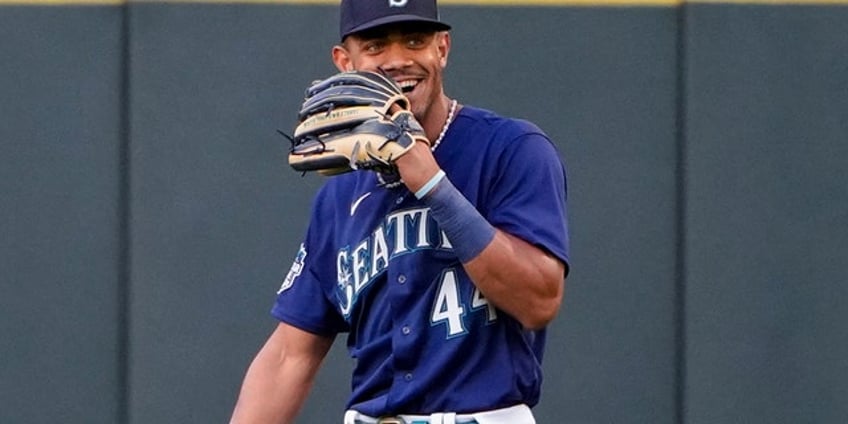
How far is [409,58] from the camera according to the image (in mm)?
3143

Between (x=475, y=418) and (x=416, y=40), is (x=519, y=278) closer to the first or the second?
(x=475, y=418)

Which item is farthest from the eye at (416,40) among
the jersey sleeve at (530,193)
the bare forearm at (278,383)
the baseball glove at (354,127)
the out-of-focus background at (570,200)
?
the out-of-focus background at (570,200)

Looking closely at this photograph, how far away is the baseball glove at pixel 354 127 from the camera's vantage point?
2.93 m

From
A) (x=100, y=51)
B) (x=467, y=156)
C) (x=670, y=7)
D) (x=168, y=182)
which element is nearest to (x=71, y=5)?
(x=100, y=51)

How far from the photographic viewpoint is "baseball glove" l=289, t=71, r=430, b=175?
9.61 feet

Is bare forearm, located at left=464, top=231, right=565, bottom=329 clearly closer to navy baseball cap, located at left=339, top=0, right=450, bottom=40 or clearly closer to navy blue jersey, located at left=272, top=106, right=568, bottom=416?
navy blue jersey, located at left=272, top=106, right=568, bottom=416

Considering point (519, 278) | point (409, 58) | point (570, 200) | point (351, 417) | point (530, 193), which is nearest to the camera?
point (519, 278)

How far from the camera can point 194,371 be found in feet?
16.0

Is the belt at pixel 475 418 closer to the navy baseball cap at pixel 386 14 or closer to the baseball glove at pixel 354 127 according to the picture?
the baseball glove at pixel 354 127

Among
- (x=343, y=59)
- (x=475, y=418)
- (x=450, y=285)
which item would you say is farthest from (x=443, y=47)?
(x=475, y=418)

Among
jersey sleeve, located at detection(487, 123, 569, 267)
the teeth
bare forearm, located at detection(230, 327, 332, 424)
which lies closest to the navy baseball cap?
the teeth

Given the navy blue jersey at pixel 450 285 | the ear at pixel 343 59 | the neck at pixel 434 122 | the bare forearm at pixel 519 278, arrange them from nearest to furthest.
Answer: the bare forearm at pixel 519 278
the navy blue jersey at pixel 450 285
the neck at pixel 434 122
the ear at pixel 343 59

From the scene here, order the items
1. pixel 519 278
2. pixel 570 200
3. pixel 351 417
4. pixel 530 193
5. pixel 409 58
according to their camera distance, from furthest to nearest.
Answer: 1. pixel 570 200
2. pixel 351 417
3. pixel 409 58
4. pixel 530 193
5. pixel 519 278

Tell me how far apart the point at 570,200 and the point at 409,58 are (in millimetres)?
1813
